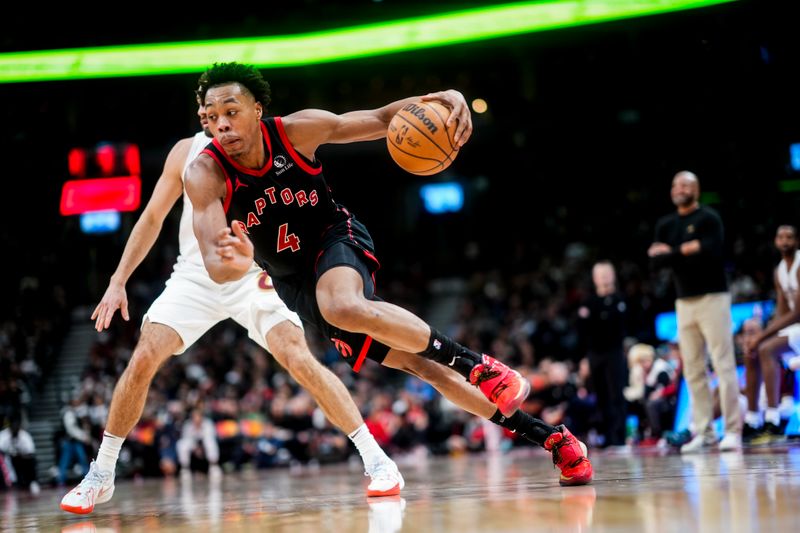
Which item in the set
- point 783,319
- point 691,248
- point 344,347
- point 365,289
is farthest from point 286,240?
point 783,319

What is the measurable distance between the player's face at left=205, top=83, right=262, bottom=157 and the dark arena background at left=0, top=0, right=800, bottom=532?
4.52 m

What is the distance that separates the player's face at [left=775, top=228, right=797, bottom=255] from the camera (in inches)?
264

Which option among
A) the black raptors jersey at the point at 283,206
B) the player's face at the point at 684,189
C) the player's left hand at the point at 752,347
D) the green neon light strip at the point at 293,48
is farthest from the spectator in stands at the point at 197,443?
the black raptors jersey at the point at 283,206

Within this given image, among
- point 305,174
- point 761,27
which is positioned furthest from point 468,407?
point 761,27

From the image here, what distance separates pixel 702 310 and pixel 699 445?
0.93 meters

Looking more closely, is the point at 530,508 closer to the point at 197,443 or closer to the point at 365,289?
the point at 365,289

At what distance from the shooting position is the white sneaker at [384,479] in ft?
12.6

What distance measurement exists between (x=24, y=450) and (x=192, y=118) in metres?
8.13

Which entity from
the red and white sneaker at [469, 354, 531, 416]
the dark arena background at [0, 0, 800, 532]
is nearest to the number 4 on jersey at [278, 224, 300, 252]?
the red and white sneaker at [469, 354, 531, 416]

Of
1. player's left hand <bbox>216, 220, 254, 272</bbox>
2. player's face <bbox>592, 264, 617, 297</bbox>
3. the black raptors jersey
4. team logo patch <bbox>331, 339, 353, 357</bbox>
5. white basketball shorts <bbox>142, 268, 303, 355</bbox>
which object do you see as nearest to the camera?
player's left hand <bbox>216, 220, 254, 272</bbox>

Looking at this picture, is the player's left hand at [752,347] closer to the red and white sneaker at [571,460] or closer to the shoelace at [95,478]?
the red and white sneaker at [571,460]

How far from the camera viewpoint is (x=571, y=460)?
3748 mm

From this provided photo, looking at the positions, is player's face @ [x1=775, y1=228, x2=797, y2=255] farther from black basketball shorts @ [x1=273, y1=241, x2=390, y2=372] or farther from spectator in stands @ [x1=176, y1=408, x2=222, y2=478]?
spectator in stands @ [x1=176, y1=408, x2=222, y2=478]

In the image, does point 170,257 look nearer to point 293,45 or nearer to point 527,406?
point 293,45
